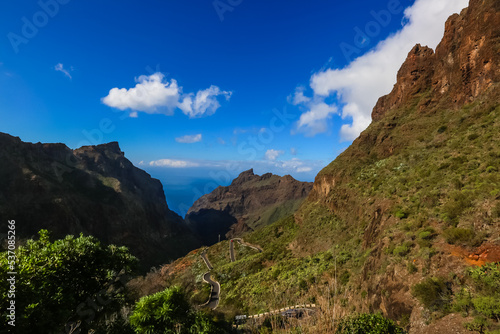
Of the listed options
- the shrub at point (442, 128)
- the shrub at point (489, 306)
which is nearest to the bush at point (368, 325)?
the shrub at point (489, 306)

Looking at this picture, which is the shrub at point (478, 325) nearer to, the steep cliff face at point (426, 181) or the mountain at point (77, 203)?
the steep cliff face at point (426, 181)

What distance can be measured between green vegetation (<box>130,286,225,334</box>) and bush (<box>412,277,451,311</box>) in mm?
13270

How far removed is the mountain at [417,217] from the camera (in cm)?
1173

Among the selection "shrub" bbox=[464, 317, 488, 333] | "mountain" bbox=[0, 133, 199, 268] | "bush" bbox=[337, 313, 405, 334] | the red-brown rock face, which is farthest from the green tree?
"mountain" bbox=[0, 133, 199, 268]

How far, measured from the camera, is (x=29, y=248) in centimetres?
1319

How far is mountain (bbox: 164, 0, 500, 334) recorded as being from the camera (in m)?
11.7

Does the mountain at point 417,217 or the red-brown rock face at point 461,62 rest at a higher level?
the red-brown rock face at point 461,62

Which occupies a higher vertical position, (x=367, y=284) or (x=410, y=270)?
(x=410, y=270)

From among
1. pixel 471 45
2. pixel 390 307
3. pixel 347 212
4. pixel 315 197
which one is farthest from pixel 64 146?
pixel 471 45

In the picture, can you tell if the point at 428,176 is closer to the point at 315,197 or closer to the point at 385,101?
the point at 315,197

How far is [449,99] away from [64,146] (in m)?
199

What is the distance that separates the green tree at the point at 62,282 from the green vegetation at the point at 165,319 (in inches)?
141

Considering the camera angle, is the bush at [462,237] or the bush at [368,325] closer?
the bush at [368,325]

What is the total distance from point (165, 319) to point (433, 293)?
658 inches
